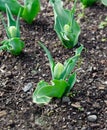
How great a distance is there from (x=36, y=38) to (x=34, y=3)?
0.22 m

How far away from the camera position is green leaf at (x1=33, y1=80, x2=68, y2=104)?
6.83 ft

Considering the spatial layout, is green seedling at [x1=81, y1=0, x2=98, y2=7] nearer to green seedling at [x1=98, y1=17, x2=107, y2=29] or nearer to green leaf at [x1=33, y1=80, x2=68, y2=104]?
green seedling at [x1=98, y1=17, x2=107, y2=29]

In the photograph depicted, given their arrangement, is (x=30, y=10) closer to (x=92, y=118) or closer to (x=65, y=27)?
(x=65, y=27)

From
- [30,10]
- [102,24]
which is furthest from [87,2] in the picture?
[30,10]

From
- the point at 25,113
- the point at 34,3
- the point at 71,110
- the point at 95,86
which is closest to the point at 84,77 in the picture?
the point at 95,86

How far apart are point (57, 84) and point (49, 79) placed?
32cm

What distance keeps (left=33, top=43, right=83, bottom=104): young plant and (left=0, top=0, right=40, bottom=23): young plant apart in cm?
56

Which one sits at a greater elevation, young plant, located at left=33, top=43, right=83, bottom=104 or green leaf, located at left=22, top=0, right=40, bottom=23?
green leaf, located at left=22, top=0, right=40, bottom=23

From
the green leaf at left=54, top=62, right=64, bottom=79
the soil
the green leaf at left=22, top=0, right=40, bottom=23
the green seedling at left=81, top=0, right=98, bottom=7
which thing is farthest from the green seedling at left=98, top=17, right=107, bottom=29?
the green leaf at left=54, top=62, right=64, bottom=79

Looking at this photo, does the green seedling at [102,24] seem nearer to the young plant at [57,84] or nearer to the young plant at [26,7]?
the young plant at [26,7]

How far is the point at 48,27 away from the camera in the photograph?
9.18 feet

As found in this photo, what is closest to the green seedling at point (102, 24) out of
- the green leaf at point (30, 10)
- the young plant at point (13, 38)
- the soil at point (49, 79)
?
the soil at point (49, 79)

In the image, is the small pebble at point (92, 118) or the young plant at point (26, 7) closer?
the small pebble at point (92, 118)

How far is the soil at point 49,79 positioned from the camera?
2186mm
